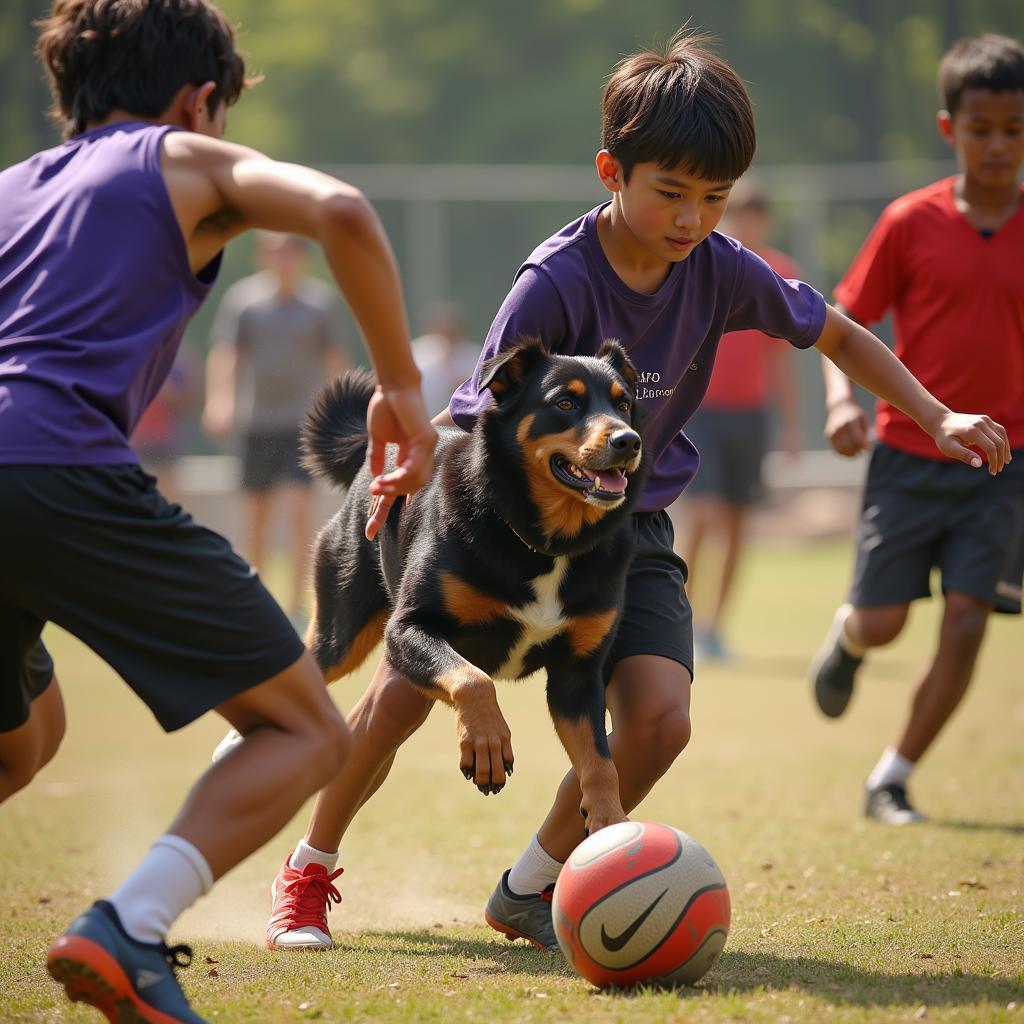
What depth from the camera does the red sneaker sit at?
14.3 ft

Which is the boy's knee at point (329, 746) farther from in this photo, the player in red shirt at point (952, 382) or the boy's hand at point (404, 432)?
the player in red shirt at point (952, 382)

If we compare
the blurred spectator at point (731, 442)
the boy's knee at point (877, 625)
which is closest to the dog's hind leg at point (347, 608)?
the boy's knee at point (877, 625)

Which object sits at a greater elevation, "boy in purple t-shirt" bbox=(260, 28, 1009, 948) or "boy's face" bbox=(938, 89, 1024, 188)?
"boy's face" bbox=(938, 89, 1024, 188)

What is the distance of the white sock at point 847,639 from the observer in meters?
6.68

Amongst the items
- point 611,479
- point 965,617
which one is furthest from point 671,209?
point 965,617

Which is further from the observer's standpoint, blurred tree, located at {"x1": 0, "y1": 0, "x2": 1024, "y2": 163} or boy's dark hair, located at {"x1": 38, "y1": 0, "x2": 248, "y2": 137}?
blurred tree, located at {"x1": 0, "y1": 0, "x2": 1024, "y2": 163}

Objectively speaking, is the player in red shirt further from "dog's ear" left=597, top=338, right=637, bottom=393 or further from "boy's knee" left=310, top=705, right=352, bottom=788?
"boy's knee" left=310, top=705, right=352, bottom=788

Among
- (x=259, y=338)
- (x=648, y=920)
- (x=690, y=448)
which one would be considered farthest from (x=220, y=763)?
(x=259, y=338)

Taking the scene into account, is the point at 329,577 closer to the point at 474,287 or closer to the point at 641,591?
the point at 641,591

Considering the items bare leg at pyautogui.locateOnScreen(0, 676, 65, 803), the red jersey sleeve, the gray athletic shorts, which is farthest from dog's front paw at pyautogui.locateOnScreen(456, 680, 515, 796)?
the gray athletic shorts

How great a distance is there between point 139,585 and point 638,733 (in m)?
1.65

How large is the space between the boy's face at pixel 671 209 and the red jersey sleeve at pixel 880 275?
7.83 ft

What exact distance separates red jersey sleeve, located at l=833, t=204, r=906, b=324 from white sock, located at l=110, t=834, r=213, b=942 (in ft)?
13.9

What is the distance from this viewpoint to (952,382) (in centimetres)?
640
